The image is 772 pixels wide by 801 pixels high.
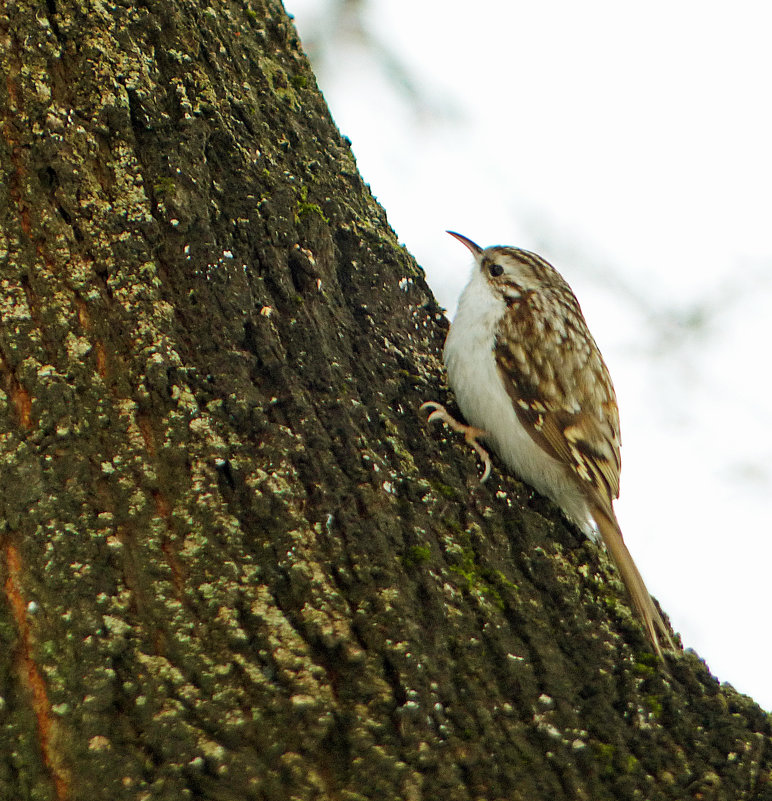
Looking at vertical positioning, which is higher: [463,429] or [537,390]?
[537,390]

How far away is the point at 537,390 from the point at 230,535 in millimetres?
1074

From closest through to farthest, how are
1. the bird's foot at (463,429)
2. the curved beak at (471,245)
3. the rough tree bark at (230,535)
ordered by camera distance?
the rough tree bark at (230,535), the bird's foot at (463,429), the curved beak at (471,245)

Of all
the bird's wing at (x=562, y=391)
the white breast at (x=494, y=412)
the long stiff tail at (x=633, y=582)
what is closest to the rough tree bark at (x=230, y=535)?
the long stiff tail at (x=633, y=582)

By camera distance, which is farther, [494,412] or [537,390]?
[537,390]

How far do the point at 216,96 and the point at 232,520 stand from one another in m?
0.73

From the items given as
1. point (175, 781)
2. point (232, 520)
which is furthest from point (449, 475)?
point (175, 781)

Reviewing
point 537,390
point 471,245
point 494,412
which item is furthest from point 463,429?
point 471,245

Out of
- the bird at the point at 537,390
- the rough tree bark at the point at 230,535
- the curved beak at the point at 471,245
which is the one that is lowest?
the rough tree bark at the point at 230,535

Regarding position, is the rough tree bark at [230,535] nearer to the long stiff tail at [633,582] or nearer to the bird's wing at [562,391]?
the long stiff tail at [633,582]

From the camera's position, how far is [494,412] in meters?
1.84

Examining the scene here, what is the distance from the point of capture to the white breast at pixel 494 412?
1615 millimetres

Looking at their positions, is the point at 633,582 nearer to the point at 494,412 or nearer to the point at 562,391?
the point at 494,412

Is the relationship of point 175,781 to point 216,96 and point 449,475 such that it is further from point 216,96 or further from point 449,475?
point 216,96

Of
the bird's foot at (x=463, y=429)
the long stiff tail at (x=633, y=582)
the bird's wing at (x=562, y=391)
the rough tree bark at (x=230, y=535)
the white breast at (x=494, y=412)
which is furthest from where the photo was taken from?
the bird's wing at (x=562, y=391)
